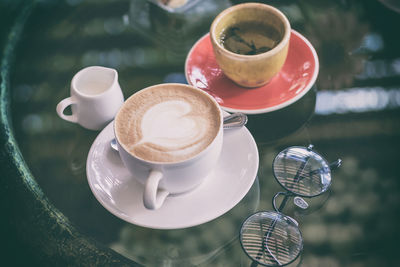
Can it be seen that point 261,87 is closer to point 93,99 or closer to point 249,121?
point 249,121

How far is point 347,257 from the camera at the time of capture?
0.68 meters

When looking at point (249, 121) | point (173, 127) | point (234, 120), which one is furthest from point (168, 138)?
point (249, 121)

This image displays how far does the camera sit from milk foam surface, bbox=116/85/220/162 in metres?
0.66

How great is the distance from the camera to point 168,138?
0.69 meters

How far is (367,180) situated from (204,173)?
315 millimetres

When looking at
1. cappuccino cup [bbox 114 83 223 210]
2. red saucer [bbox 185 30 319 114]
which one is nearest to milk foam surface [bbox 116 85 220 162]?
cappuccino cup [bbox 114 83 223 210]

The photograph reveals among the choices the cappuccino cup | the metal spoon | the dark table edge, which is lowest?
the dark table edge

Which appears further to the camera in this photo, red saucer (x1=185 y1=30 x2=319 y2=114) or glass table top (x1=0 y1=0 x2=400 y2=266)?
red saucer (x1=185 y1=30 x2=319 y2=114)

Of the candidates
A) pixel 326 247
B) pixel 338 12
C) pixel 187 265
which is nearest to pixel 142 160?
pixel 187 265

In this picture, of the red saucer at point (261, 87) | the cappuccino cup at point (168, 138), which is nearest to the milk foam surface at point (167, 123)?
the cappuccino cup at point (168, 138)

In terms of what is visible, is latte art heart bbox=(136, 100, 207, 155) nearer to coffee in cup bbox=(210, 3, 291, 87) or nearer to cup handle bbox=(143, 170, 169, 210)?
cup handle bbox=(143, 170, 169, 210)

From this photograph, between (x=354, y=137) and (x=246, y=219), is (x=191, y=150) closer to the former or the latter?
(x=246, y=219)

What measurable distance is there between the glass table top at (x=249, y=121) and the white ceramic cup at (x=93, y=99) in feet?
0.20

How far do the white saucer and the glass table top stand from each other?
0.20ft
